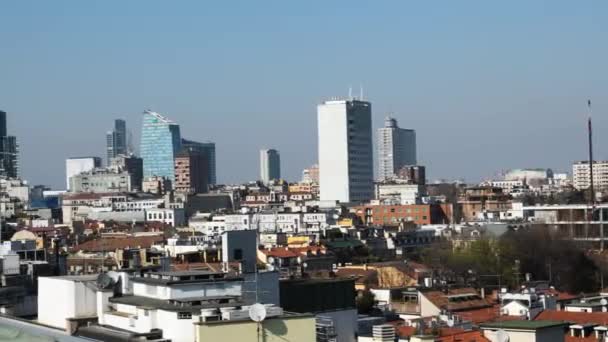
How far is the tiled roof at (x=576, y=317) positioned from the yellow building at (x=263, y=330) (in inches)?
354

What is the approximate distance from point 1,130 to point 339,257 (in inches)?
5774

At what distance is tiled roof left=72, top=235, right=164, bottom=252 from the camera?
5411cm

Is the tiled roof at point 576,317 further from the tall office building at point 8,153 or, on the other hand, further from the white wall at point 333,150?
the tall office building at point 8,153

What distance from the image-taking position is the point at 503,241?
47812 mm

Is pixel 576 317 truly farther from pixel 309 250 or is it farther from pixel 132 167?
A: pixel 132 167

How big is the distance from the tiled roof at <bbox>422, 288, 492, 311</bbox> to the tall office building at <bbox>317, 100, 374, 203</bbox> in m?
93.6

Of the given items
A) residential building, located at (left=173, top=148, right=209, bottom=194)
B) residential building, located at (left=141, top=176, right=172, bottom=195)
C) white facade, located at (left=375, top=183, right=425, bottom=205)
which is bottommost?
white facade, located at (left=375, top=183, right=425, bottom=205)

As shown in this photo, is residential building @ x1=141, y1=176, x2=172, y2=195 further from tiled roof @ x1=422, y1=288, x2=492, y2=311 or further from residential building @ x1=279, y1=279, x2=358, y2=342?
residential building @ x1=279, y1=279, x2=358, y2=342

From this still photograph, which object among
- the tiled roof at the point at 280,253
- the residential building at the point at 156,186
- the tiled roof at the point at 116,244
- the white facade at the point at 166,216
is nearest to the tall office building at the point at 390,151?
the residential building at the point at 156,186

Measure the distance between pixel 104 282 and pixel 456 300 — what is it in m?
13.4

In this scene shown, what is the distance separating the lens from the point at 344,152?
126 m

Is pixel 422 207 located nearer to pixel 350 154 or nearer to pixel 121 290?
pixel 350 154

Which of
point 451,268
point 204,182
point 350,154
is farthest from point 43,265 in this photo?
point 204,182

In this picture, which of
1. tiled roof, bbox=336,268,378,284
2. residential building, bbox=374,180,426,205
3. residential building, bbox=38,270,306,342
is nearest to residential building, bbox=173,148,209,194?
residential building, bbox=374,180,426,205
